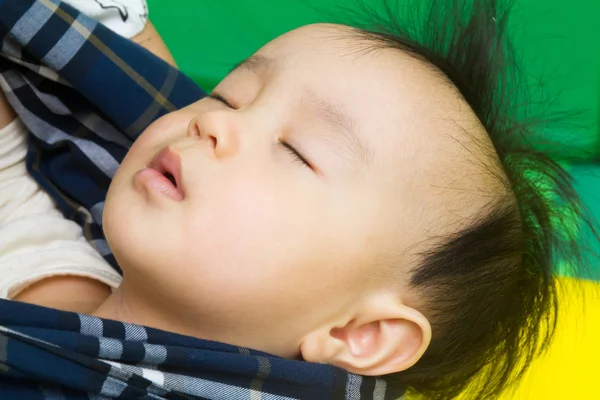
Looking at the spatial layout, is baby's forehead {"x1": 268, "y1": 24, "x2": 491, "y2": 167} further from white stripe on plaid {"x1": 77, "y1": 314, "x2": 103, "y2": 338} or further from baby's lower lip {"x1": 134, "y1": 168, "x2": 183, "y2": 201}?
white stripe on plaid {"x1": 77, "y1": 314, "x2": 103, "y2": 338}

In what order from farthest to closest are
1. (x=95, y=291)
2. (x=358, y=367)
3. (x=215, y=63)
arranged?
(x=215, y=63) < (x=95, y=291) < (x=358, y=367)

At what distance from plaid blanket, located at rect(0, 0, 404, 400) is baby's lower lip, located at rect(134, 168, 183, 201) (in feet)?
0.37

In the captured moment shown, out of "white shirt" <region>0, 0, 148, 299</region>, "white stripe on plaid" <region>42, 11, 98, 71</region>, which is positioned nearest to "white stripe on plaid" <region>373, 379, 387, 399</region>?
"white shirt" <region>0, 0, 148, 299</region>

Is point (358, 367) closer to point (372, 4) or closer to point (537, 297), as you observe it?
point (537, 297)

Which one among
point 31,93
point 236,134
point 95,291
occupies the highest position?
point 236,134

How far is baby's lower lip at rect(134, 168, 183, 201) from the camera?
584mm

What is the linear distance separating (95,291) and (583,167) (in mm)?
833

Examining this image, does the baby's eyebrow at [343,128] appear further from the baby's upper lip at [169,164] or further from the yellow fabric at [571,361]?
the yellow fabric at [571,361]

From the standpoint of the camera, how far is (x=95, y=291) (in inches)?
28.3

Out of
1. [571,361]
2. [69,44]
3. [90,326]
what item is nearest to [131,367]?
[90,326]

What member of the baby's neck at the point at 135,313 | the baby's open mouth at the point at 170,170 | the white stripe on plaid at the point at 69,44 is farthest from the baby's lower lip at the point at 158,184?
the white stripe on plaid at the point at 69,44

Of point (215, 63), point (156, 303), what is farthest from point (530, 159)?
point (215, 63)

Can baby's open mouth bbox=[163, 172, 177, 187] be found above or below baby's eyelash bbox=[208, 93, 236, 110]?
below

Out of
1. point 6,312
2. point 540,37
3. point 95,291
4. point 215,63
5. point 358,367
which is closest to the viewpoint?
point 6,312
